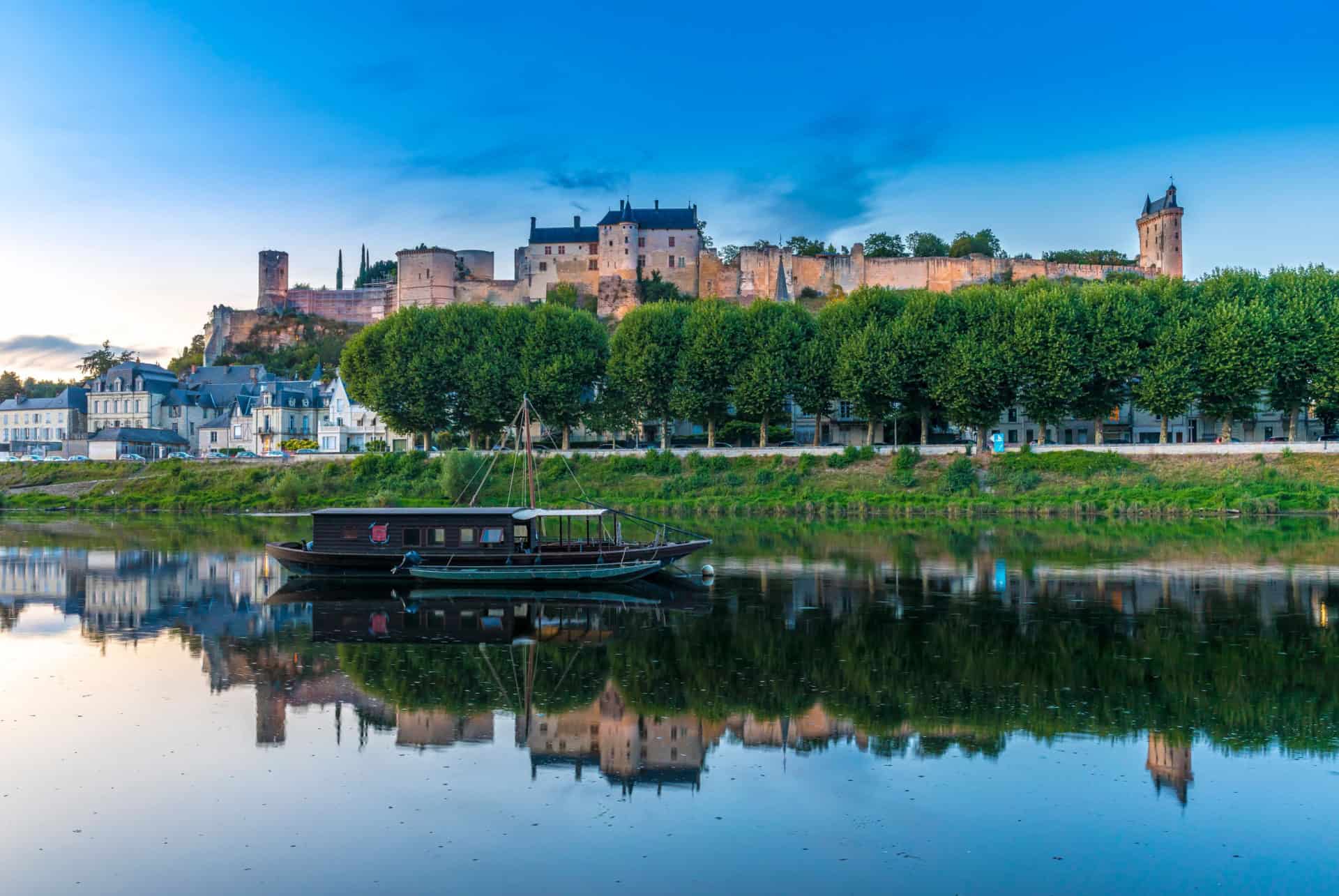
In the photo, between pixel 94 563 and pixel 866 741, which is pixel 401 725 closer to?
pixel 866 741

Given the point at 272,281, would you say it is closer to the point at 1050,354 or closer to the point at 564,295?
the point at 564,295

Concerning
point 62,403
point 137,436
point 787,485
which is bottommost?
point 787,485

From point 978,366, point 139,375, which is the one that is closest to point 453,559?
point 978,366

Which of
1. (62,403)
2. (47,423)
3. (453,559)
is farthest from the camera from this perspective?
(47,423)

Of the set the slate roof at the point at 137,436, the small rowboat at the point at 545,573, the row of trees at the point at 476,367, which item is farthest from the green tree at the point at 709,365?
the slate roof at the point at 137,436

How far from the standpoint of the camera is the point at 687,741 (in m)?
13.3

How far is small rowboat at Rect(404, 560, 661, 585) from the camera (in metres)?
27.8

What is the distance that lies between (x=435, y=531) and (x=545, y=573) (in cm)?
409

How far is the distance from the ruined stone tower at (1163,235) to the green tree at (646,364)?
72.6m

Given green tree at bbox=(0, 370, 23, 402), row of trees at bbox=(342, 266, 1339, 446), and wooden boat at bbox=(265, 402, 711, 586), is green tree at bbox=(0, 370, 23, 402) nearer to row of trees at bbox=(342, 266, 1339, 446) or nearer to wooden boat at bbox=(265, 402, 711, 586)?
row of trees at bbox=(342, 266, 1339, 446)

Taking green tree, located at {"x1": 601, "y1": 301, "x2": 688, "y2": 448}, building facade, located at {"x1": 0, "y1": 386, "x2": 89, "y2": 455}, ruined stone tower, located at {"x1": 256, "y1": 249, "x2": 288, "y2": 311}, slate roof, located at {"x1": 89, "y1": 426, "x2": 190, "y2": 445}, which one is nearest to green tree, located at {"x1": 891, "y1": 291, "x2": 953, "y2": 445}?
green tree, located at {"x1": 601, "y1": 301, "x2": 688, "y2": 448}

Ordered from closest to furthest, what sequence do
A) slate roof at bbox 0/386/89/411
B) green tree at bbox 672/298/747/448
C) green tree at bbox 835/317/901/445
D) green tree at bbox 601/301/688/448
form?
1. green tree at bbox 835/317/901/445
2. green tree at bbox 672/298/747/448
3. green tree at bbox 601/301/688/448
4. slate roof at bbox 0/386/89/411

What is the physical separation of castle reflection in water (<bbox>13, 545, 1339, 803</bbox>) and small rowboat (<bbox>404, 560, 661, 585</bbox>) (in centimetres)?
241

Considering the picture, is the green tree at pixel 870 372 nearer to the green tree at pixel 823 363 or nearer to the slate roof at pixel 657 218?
the green tree at pixel 823 363
